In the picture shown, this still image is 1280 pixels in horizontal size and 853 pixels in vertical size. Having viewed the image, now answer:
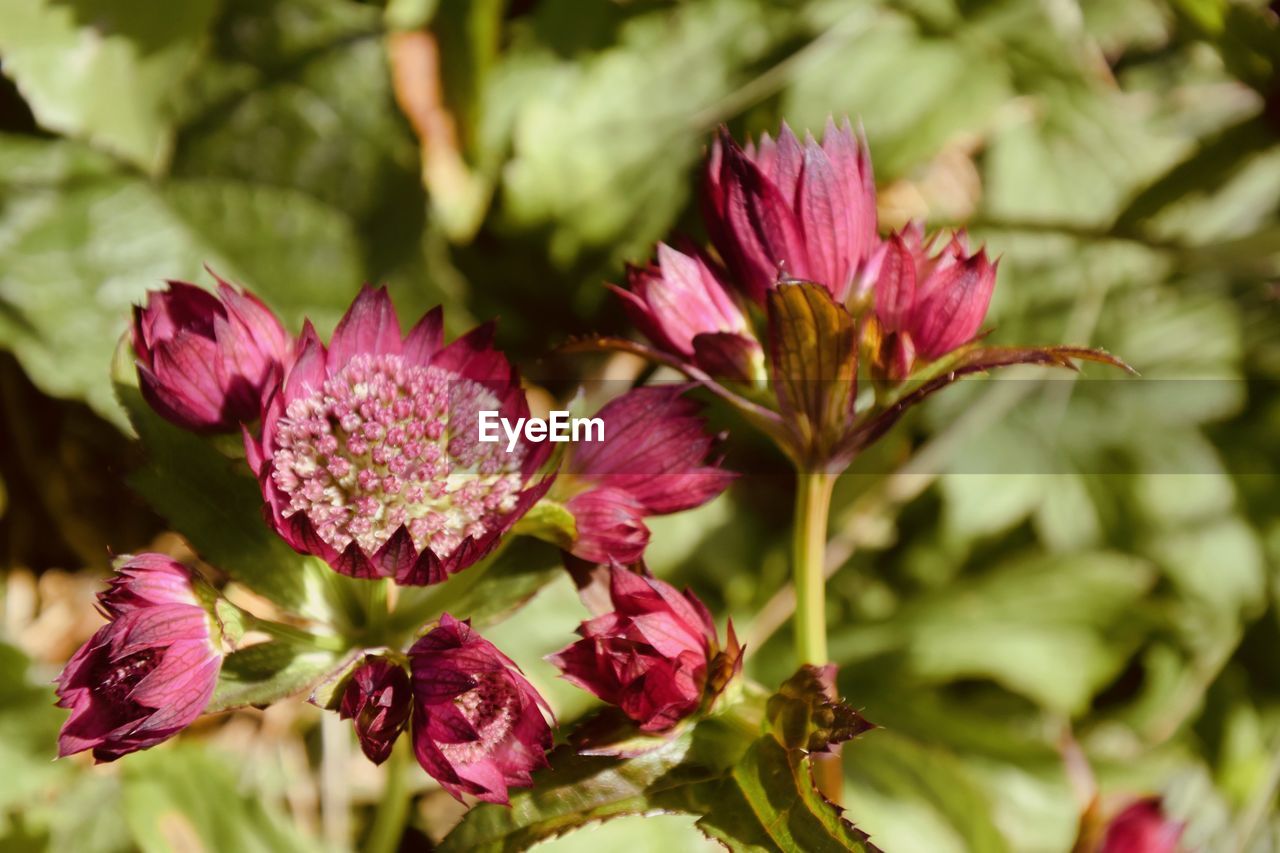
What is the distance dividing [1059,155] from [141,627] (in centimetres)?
141

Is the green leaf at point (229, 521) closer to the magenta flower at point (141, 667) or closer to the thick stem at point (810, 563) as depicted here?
the magenta flower at point (141, 667)

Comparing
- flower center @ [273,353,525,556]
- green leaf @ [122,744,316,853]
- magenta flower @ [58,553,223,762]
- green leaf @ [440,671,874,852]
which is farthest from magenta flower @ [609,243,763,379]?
green leaf @ [122,744,316,853]

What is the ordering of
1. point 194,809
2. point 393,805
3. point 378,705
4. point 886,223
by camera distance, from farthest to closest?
point 886,223 < point 194,809 < point 393,805 < point 378,705

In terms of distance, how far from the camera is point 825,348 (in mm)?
796

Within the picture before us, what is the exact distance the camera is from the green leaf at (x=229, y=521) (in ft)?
2.76

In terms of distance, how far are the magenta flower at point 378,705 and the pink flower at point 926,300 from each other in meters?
0.41

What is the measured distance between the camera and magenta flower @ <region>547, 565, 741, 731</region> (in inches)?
29.1

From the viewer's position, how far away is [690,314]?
0.84m

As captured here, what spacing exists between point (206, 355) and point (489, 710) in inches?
12.6

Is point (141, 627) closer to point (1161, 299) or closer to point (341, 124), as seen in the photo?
point (341, 124)

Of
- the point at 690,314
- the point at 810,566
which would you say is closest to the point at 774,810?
the point at 810,566

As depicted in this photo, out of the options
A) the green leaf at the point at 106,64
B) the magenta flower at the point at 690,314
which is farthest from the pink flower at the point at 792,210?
the green leaf at the point at 106,64

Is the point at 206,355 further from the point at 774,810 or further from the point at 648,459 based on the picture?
the point at 774,810

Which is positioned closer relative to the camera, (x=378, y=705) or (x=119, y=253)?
(x=378, y=705)
